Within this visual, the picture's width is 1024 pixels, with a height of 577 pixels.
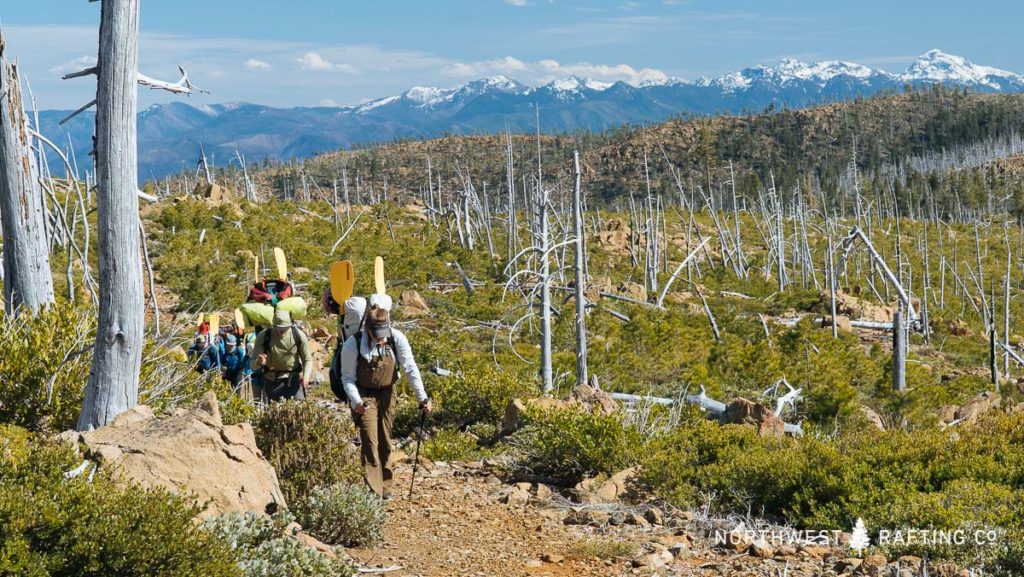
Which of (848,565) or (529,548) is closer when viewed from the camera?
(848,565)

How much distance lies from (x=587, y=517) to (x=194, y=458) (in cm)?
261

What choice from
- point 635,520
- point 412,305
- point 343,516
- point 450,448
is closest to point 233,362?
point 450,448

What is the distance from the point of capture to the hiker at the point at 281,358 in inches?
276

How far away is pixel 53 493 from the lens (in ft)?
11.2

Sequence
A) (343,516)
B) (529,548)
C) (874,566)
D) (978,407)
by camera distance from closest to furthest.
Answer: (874,566) < (343,516) < (529,548) < (978,407)

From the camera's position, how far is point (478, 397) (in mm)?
8875

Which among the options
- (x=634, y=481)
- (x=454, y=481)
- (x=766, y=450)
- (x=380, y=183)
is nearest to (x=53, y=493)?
(x=454, y=481)

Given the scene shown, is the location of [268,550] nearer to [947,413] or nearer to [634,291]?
[947,413]

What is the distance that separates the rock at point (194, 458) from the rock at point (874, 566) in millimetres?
3243

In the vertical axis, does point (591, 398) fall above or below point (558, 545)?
below

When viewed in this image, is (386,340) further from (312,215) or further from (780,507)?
(312,215)

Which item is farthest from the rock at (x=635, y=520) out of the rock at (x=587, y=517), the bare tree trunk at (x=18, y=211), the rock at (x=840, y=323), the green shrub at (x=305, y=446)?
the rock at (x=840, y=323)

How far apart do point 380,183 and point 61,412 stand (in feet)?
338

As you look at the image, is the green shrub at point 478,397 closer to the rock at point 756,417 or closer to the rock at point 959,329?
the rock at point 756,417
